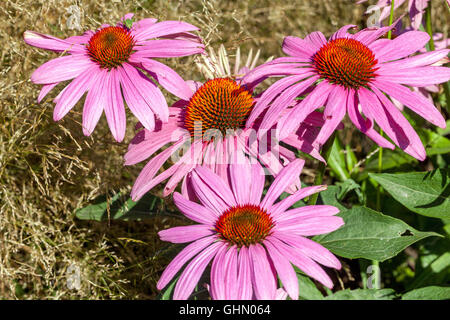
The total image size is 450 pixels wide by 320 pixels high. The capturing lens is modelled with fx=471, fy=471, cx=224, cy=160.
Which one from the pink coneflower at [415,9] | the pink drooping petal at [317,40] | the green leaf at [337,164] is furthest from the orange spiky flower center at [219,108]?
the green leaf at [337,164]

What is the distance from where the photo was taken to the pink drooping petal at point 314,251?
83 centimetres

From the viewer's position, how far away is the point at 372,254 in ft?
3.24

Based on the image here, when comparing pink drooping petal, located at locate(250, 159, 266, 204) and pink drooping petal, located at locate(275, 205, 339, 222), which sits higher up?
pink drooping petal, located at locate(250, 159, 266, 204)

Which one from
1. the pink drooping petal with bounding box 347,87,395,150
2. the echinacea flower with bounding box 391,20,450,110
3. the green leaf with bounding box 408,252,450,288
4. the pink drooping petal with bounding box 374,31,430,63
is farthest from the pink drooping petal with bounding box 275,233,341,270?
the echinacea flower with bounding box 391,20,450,110

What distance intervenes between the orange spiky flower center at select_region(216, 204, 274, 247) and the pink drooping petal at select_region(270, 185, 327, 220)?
0.06 feet

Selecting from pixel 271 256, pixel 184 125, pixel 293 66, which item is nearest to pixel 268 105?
pixel 293 66

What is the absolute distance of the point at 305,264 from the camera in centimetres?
83

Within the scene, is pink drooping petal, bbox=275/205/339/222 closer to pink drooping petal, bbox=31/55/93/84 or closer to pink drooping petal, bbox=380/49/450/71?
pink drooping petal, bbox=380/49/450/71

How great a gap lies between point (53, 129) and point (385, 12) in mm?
1086

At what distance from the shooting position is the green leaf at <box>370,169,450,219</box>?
45.3 inches

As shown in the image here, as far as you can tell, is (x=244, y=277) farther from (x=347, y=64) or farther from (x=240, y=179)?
(x=347, y=64)

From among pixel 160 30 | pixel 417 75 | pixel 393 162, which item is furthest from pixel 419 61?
pixel 393 162

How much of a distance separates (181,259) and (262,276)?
17cm

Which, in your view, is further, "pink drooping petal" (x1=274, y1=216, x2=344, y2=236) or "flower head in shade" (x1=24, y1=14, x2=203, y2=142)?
"flower head in shade" (x1=24, y1=14, x2=203, y2=142)
